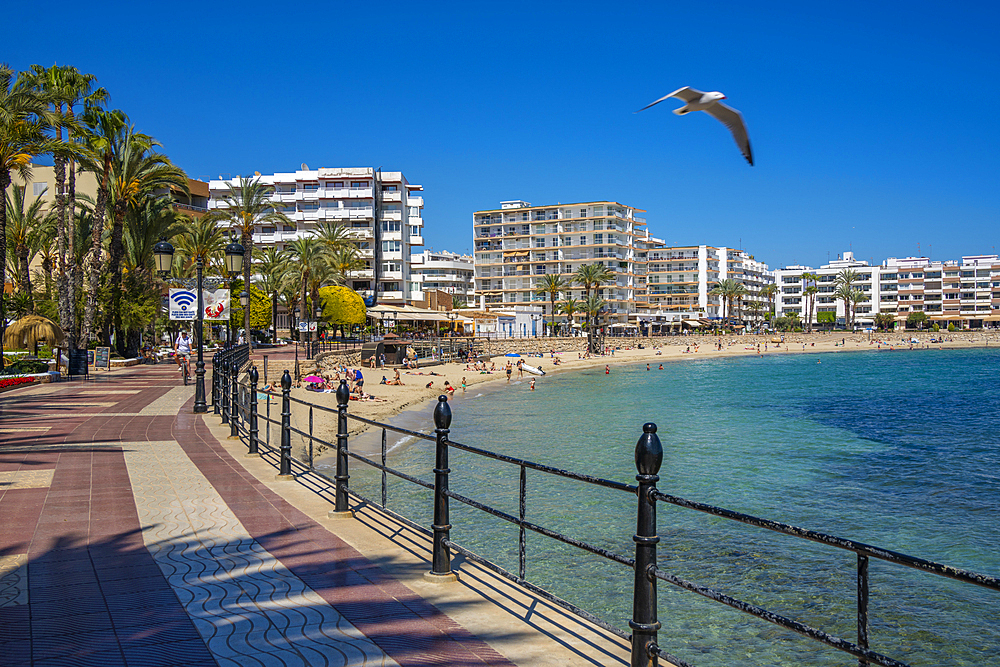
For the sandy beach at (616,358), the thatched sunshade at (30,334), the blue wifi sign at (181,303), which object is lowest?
the sandy beach at (616,358)

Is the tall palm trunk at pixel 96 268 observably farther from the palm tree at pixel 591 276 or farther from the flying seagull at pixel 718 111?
the palm tree at pixel 591 276

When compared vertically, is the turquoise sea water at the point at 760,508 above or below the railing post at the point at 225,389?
below

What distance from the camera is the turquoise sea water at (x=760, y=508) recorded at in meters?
7.98

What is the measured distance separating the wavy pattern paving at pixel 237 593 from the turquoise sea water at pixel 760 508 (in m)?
3.76

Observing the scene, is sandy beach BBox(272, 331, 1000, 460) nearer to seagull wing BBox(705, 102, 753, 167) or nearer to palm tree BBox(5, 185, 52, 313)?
seagull wing BBox(705, 102, 753, 167)

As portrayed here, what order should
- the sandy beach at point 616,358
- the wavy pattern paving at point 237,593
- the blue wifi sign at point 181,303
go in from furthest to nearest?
the sandy beach at point 616,358 → the blue wifi sign at point 181,303 → the wavy pattern paving at point 237,593

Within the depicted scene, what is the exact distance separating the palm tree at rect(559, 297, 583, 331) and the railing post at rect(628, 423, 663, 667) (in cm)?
9547

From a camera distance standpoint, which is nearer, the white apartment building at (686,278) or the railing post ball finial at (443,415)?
the railing post ball finial at (443,415)

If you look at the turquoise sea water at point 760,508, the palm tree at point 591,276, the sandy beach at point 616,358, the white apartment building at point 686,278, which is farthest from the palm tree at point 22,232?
the white apartment building at point 686,278

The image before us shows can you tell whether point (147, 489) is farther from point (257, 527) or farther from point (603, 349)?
point (603, 349)

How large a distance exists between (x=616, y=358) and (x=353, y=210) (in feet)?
98.7

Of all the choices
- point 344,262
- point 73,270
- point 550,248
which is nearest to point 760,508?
point 73,270

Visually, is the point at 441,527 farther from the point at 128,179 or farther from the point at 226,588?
the point at 128,179

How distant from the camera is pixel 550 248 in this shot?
364 feet
